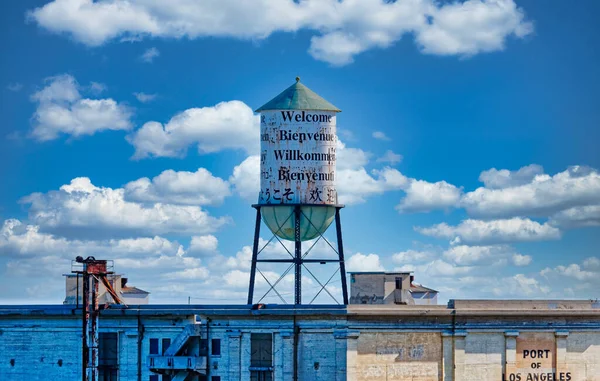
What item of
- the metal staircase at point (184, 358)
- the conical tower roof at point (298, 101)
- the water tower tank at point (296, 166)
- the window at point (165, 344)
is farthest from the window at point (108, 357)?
the conical tower roof at point (298, 101)

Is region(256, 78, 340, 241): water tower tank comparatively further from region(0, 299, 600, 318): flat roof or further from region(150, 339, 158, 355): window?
region(150, 339, 158, 355): window

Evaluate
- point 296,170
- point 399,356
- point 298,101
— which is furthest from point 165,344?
point 298,101

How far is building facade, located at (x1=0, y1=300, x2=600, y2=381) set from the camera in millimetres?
77875

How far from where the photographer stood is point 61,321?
81750 mm

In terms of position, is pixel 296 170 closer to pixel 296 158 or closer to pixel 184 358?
pixel 296 158

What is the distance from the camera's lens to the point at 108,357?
80875 millimetres

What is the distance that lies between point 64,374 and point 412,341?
1934 cm

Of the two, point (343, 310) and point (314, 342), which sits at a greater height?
point (343, 310)

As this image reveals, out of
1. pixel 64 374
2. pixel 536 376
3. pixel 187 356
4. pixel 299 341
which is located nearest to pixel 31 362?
pixel 64 374

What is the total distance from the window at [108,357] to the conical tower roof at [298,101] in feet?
57.6

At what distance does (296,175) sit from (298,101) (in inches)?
178

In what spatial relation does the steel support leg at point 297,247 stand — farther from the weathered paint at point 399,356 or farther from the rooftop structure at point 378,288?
the weathered paint at point 399,356

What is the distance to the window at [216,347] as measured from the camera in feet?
259

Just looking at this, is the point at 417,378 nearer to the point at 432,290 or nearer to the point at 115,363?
the point at 115,363
